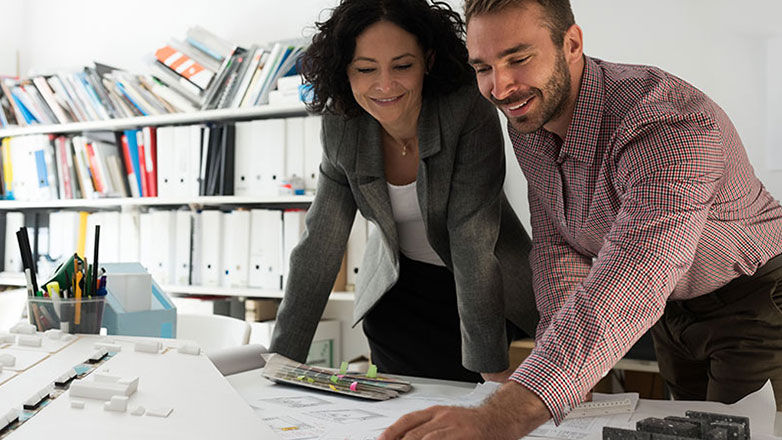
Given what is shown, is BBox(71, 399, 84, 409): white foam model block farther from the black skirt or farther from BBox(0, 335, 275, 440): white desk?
the black skirt

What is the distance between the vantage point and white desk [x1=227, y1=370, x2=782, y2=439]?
114 cm

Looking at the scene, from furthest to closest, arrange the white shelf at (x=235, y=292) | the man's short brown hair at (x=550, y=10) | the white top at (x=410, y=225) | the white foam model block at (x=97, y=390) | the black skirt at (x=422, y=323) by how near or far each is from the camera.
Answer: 1. the white shelf at (x=235, y=292)
2. the black skirt at (x=422, y=323)
3. the white top at (x=410, y=225)
4. the man's short brown hair at (x=550, y=10)
5. the white foam model block at (x=97, y=390)

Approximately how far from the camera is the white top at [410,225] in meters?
1.52

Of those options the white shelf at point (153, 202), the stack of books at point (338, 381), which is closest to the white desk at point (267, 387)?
the stack of books at point (338, 381)

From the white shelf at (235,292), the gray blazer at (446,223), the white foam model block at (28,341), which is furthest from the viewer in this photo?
the white shelf at (235,292)

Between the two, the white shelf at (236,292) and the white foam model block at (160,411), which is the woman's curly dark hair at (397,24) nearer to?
the white foam model block at (160,411)

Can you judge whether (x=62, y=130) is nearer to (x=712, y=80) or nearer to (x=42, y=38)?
(x=42, y=38)

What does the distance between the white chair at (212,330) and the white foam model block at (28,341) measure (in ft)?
2.58

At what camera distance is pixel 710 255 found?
1131 mm

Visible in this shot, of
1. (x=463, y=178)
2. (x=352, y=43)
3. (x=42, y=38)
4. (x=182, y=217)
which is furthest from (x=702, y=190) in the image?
(x=42, y=38)

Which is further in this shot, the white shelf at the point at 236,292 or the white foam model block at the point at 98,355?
the white shelf at the point at 236,292

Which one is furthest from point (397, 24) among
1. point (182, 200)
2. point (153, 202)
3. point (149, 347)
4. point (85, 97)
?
point (85, 97)

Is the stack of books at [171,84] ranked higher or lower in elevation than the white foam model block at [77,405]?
higher

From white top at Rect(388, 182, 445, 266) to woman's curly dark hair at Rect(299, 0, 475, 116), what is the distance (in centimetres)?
20
